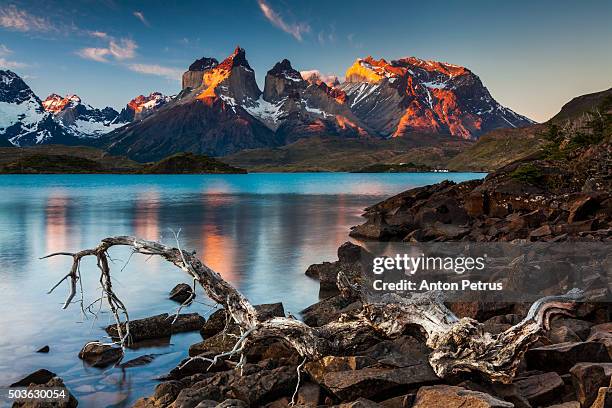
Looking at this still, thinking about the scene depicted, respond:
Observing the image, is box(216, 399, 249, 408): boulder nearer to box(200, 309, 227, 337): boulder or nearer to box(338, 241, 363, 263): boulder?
box(200, 309, 227, 337): boulder

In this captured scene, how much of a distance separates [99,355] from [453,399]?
11.1m

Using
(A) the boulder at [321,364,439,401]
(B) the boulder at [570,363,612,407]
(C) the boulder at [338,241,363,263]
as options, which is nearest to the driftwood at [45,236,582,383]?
(A) the boulder at [321,364,439,401]

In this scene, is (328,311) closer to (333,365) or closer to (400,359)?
(333,365)

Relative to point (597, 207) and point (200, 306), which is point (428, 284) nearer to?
point (200, 306)

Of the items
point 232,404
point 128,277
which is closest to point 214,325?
point 232,404

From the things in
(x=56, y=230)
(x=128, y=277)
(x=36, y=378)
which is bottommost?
(x=56, y=230)

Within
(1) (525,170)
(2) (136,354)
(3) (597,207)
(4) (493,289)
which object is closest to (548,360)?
(4) (493,289)

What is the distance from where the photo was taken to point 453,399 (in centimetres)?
801

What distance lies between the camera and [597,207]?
25.4 m

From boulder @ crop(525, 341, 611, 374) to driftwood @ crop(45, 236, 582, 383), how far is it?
0.52m

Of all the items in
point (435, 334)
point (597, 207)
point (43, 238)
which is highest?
point (597, 207)

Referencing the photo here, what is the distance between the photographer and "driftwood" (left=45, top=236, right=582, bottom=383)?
31.2 ft

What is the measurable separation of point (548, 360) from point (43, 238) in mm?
48085

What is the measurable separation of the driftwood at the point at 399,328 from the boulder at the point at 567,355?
517 mm
